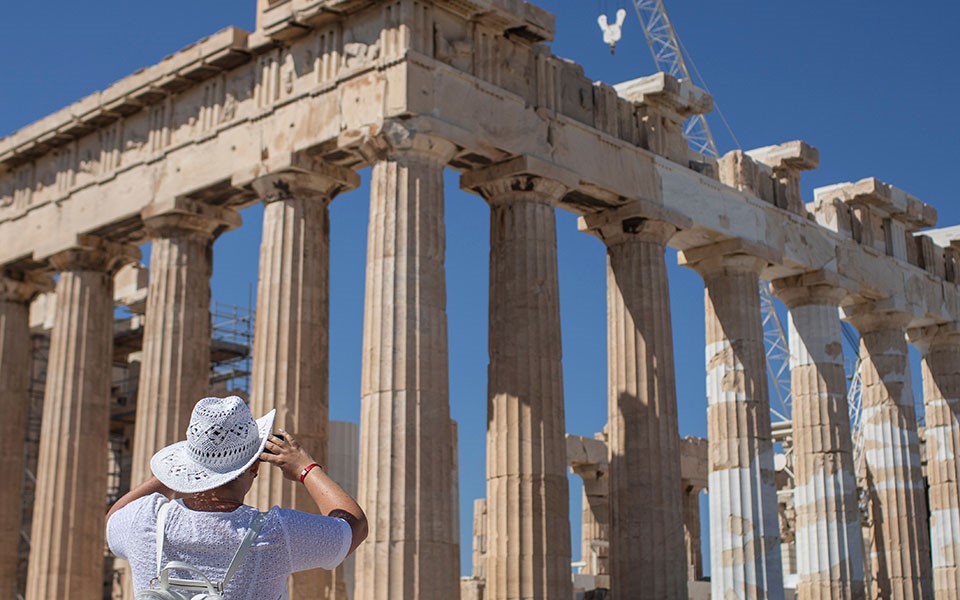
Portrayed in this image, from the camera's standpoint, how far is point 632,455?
28.1 meters

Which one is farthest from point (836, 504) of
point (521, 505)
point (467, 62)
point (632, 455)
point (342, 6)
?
point (342, 6)

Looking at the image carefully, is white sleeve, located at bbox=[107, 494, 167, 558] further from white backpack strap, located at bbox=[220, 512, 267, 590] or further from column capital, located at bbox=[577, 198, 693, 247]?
column capital, located at bbox=[577, 198, 693, 247]

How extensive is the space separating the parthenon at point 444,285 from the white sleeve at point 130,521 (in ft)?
53.8

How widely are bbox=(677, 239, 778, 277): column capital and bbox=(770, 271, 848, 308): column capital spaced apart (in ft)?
7.33

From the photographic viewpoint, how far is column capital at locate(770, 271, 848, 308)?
34188mm

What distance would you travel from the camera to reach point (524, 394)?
25.4m

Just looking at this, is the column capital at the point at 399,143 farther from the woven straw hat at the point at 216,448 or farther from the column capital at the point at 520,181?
the woven straw hat at the point at 216,448

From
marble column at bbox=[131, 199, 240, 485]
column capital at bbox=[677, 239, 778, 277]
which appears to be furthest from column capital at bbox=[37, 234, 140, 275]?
column capital at bbox=[677, 239, 778, 277]

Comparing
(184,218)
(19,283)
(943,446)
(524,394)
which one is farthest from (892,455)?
(19,283)

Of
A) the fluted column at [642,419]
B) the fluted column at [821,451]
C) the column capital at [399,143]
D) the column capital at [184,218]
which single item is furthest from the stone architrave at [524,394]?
the fluted column at [821,451]

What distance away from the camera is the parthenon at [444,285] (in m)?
24.0

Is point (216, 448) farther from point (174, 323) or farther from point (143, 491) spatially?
point (174, 323)

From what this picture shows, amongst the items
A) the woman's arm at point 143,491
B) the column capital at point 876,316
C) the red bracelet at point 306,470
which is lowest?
the woman's arm at point 143,491

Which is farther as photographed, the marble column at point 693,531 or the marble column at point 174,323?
the marble column at point 693,531
